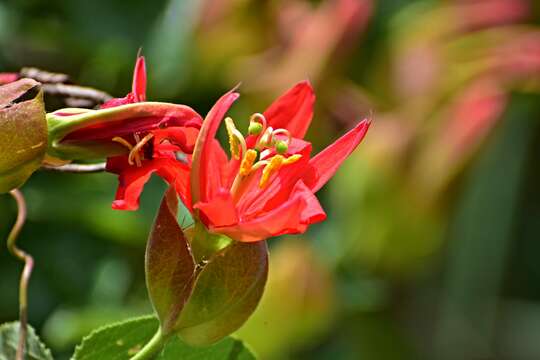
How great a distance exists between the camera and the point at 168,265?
21.0 inches

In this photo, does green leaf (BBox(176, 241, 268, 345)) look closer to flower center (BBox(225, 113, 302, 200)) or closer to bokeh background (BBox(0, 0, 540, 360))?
flower center (BBox(225, 113, 302, 200))

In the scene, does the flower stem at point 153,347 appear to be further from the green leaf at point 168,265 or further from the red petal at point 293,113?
the red petal at point 293,113

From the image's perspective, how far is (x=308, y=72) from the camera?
151 centimetres

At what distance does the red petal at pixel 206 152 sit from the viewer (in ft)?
1.69

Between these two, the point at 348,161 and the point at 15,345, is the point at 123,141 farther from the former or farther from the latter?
the point at 348,161

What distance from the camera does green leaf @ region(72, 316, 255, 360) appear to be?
573 mm

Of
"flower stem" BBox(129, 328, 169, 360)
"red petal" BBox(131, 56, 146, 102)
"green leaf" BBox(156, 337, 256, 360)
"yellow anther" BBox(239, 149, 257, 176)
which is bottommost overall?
"green leaf" BBox(156, 337, 256, 360)

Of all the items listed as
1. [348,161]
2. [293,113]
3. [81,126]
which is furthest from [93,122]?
[348,161]

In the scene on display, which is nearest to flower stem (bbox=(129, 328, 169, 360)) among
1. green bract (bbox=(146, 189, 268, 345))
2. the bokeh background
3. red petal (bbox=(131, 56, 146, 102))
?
green bract (bbox=(146, 189, 268, 345))

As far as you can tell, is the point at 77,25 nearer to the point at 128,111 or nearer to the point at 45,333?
the point at 45,333

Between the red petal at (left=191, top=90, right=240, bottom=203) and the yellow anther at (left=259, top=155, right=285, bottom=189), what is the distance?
3 cm

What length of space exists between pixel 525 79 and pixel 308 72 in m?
0.33

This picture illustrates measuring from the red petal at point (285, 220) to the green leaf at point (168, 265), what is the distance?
25 millimetres

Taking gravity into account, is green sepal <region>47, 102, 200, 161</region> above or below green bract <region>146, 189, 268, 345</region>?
above
